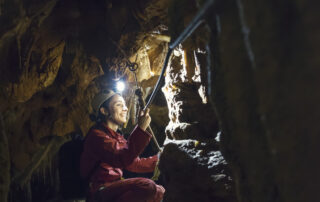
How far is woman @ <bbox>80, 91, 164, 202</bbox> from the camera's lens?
2727 mm

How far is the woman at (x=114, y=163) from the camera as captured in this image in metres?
2.73

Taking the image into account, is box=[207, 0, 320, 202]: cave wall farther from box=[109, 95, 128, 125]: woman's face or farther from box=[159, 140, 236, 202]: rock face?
box=[109, 95, 128, 125]: woman's face

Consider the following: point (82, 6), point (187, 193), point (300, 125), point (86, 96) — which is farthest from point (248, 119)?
point (86, 96)

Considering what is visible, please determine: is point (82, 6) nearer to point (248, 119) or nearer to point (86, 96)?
point (86, 96)

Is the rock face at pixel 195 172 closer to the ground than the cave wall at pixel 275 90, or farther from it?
closer to the ground

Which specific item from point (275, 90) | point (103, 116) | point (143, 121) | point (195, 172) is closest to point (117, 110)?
point (103, 116)

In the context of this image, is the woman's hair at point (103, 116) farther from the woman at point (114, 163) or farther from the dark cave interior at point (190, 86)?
the dark cave interior at point (190, 86)

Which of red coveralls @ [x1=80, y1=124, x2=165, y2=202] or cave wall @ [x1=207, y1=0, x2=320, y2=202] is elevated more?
cave wall @ [x1=207, y1=0, x2=320, y2=202]

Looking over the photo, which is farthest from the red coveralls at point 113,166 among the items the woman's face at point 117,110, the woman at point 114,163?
the woman's face at point 117,110

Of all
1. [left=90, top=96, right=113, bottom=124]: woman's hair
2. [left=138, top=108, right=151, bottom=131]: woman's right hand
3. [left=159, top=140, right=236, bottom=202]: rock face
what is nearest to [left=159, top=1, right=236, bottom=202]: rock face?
[left=159, top=140, right=236, bottom=202]: rock face

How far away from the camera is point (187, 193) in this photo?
7.80 ft

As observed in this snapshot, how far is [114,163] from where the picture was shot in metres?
2.79

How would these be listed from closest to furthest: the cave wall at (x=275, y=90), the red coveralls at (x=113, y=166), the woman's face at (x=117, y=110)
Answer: the cave wall at (x=275, y=90), the red coveralls at (x=113, y=166), the woman's face at (x=117, y=110)

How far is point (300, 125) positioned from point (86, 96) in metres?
6.10
